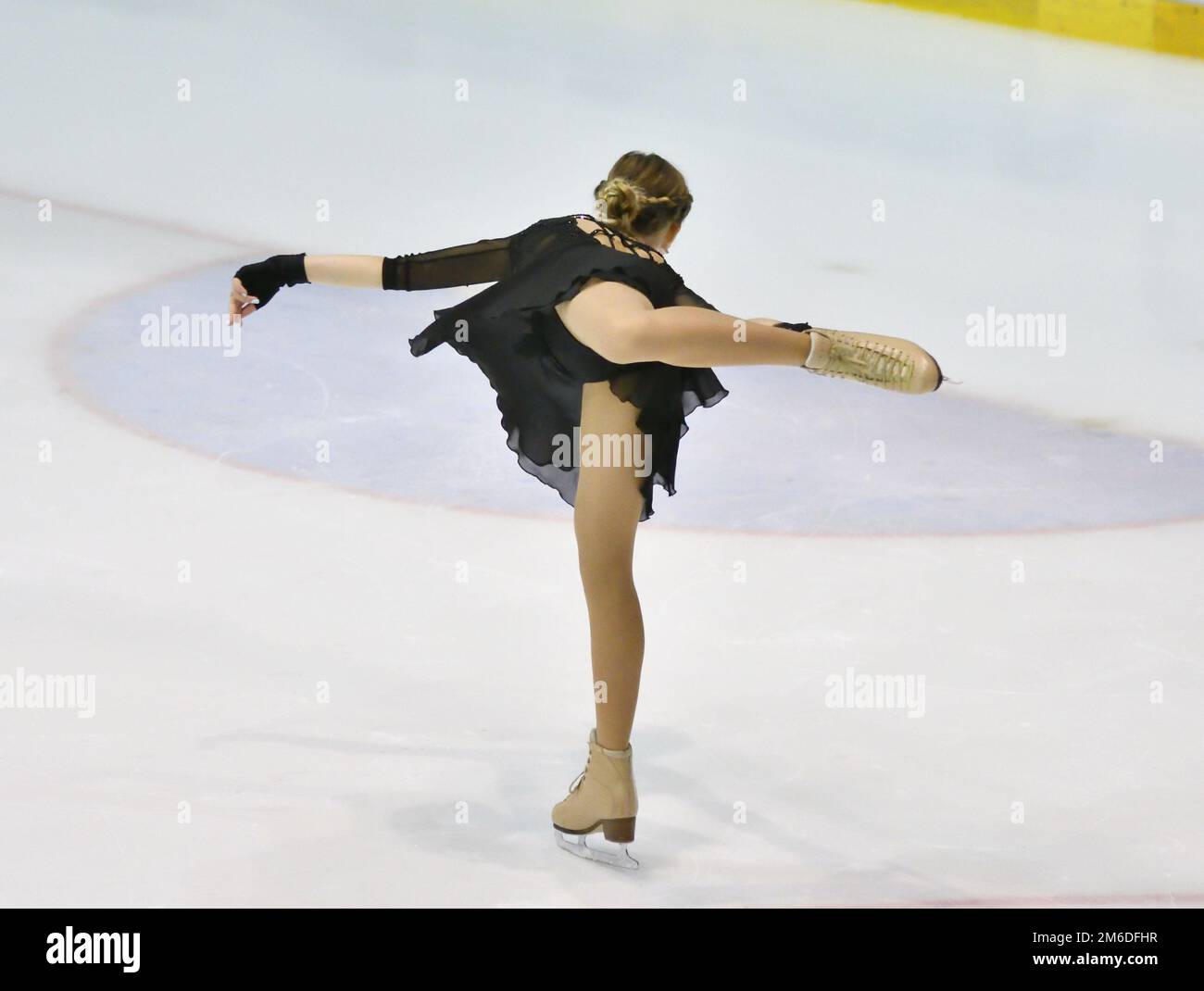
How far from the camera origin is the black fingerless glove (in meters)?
3.04

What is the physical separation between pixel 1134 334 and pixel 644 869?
4.12 metres

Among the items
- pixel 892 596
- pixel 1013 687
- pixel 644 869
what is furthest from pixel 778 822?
pixel 892 596

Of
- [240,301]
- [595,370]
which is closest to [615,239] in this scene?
[595,370]

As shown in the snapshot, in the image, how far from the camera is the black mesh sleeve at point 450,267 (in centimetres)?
302

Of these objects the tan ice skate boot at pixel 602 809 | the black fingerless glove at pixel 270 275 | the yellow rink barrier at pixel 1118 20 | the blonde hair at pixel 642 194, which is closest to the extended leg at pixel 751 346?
the blonde hair at pixel 642 194

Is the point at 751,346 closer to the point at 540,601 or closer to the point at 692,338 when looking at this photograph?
the point at 692,338

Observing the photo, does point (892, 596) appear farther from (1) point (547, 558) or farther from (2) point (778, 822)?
(2) point (778, 822)

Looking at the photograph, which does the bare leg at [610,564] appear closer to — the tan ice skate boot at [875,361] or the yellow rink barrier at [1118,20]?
the tan ice skate boot at [875,361]

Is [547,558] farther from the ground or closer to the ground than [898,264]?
closer to the ground

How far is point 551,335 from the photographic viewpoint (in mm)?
2924

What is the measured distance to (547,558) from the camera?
4.36 meters

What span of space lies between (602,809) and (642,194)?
40.7 inches

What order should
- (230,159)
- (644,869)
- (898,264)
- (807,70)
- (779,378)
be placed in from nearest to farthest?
(644,869) < (779,378) < (898,264) < (230,159) < (807,70)
